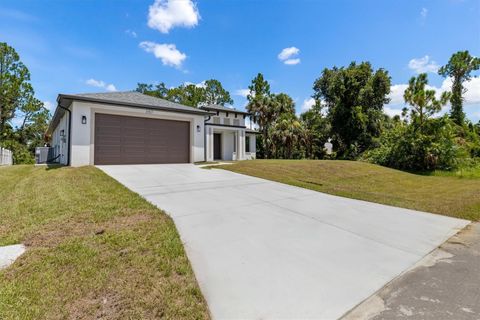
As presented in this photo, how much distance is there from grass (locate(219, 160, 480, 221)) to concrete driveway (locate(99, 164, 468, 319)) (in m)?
1.02

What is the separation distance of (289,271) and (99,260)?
219 centimetres

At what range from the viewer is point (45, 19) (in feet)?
32.1

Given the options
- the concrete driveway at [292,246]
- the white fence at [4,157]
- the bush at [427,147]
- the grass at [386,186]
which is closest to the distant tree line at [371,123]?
the bush at [427,147]

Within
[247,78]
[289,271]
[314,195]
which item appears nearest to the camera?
[289,271]

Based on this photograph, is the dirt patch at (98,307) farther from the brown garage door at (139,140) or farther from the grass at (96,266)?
the brown garage door at (139,140)

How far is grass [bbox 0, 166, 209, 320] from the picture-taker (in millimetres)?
2098

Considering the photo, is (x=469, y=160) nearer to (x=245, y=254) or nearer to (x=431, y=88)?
(x=431, y=88)

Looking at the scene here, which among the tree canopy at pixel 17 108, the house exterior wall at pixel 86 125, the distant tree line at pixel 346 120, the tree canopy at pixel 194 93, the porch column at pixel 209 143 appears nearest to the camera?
the house exterior wall at pixel 86 125

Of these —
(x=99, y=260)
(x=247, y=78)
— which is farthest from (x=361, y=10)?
(x=247, y=78)

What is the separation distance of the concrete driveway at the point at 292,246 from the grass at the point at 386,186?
40.3 inches

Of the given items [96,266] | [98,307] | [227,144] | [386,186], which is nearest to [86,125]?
[96,266]

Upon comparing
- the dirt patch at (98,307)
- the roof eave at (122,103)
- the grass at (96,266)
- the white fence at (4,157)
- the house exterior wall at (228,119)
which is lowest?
the dirt patch at (98,307)

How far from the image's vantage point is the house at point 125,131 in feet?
36.2

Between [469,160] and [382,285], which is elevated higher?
[469,160]
